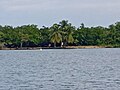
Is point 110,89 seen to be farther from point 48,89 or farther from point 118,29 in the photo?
point 118,29

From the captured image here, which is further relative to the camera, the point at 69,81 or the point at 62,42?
the point at 62,42

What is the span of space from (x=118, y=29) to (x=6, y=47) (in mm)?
46323

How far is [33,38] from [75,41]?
16.3m

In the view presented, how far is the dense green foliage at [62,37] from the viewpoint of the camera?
599ft

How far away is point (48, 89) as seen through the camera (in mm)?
37375

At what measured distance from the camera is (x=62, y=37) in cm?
18438

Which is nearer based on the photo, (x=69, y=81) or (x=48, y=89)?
(x=48, y=89)

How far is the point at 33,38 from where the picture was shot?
184125mm

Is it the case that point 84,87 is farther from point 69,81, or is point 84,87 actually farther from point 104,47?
point 104,47

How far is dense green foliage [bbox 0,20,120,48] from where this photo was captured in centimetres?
18250

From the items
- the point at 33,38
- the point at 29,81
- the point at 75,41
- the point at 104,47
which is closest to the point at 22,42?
the point at 33,38

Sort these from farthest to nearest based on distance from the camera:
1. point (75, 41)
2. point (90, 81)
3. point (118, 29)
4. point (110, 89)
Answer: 1. point (118, 29)
2. point (75, 41)
3. point (90, 81)
4. point (110, 89)

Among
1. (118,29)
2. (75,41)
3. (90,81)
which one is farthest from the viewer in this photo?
(118,29)

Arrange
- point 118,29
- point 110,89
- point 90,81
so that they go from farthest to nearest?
point 118,29, point 90,81, point 110,89
